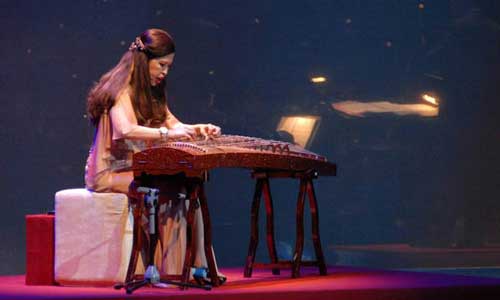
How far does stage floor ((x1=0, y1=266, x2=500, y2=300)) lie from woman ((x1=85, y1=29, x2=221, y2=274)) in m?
0.34

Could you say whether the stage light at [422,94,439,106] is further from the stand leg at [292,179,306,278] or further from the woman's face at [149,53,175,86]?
the woman's face at [149,53,175,86]

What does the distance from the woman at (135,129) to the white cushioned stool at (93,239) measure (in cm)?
9

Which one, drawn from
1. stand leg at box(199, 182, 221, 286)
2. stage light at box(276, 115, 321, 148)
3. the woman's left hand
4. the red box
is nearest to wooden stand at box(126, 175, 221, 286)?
stand leg at box(199, 182, 221, 286)

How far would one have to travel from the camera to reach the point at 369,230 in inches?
267

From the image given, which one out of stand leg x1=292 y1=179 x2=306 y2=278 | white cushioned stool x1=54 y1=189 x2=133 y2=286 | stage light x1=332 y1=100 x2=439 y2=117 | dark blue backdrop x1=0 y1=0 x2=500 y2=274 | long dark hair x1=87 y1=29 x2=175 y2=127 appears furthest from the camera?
stage light x1=332 y1=100 x2=439 y2=117

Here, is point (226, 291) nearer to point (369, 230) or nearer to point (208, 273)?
point (208, 273)

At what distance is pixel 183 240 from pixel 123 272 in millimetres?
340

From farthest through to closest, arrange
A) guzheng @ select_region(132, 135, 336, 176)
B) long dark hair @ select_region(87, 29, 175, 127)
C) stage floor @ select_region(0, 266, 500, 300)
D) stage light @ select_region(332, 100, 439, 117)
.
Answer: stage light @ select_region(332, 100, 439, 117), long dark hair @ select_region(87, 29, 175, 127), guzheng @ select_region(132, 135, 336, 176), stage floor @ select_region(0, 266, 500, 300)

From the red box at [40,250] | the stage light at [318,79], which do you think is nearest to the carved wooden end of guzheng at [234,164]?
the red box at [40,250]

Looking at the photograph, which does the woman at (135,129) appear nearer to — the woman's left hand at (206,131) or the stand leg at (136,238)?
the woman's left hand at (206,131)

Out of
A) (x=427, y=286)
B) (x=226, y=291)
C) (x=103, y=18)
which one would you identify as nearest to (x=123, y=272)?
(x=226, y=291)

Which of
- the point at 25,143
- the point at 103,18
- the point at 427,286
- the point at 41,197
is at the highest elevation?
the point at 103,18

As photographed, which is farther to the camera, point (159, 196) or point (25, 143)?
point (25, 143)

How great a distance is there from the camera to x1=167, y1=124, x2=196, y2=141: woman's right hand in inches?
157
